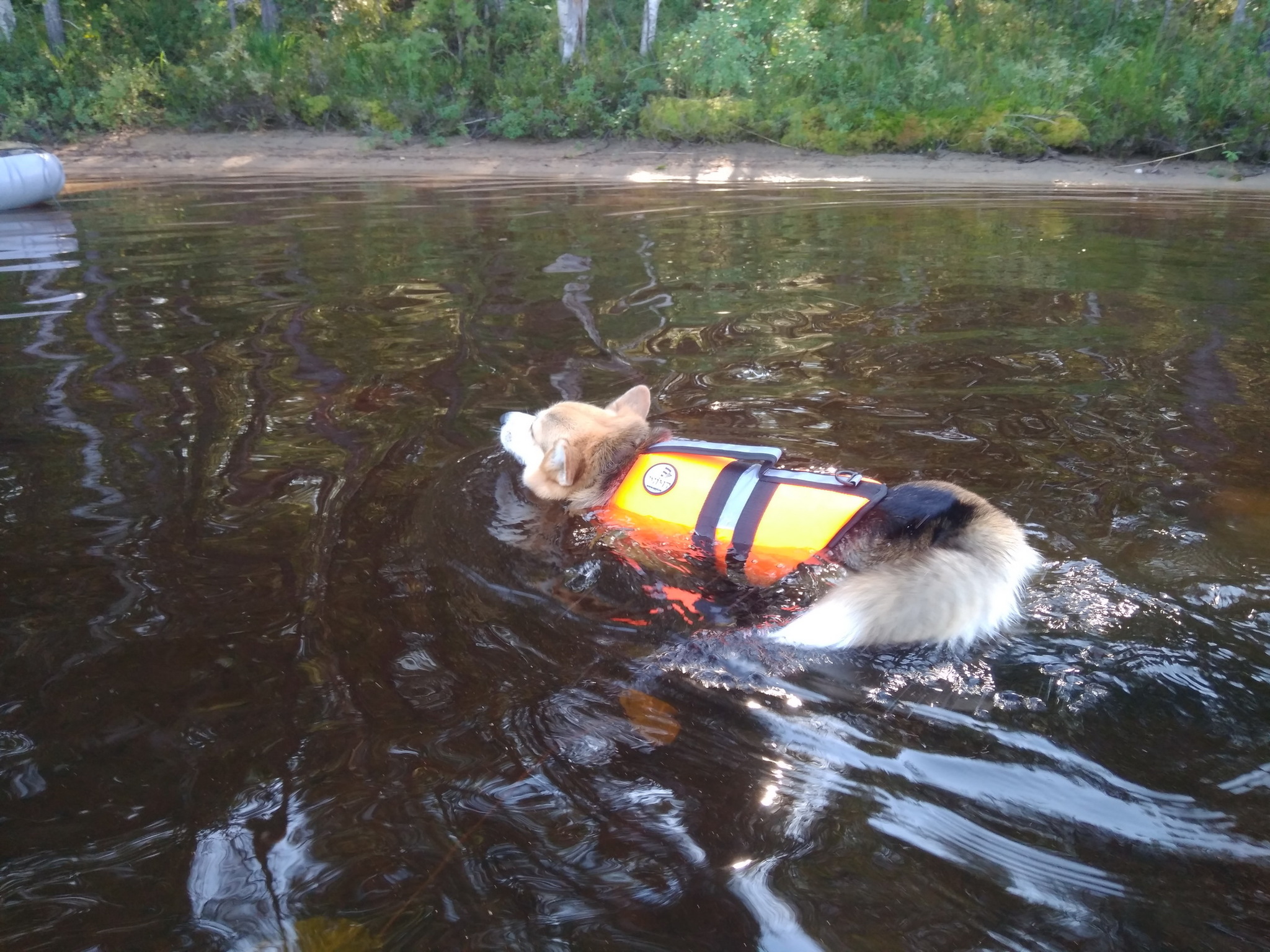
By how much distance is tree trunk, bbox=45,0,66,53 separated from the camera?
1939cm

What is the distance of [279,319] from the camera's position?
6824mm

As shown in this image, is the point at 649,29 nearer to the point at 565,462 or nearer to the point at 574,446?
the point at 574,446

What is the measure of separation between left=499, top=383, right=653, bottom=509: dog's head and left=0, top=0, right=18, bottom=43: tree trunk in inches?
875

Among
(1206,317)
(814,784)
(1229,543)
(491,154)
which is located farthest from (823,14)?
(814,784)

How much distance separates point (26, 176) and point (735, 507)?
12265 mm

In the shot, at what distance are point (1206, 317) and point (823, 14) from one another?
1617 centimetres

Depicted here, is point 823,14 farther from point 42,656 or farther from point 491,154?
point 42,656

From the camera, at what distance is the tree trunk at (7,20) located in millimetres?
19672

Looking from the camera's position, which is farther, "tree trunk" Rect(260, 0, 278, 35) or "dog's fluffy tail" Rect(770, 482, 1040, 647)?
"tree trunk" Rect(260, 0, 278, 35)

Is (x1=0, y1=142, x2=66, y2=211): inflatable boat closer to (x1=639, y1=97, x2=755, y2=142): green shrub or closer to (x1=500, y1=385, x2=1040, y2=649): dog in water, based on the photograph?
(x1=639, y1=97, x2=755, y2=142): green shrub

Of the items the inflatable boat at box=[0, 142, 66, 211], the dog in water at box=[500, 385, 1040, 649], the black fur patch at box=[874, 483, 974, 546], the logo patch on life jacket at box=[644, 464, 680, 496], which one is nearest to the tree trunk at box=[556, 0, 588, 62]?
the inflatable boat at box=[0, 142, 66, 211]

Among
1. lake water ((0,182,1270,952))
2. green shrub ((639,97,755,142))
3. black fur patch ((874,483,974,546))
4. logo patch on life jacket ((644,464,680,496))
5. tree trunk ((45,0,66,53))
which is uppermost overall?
tree trunk ((45,0,66,53))

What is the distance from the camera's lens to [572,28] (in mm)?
18797

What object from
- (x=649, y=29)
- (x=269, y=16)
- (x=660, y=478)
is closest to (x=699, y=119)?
(x=649, y=29)
